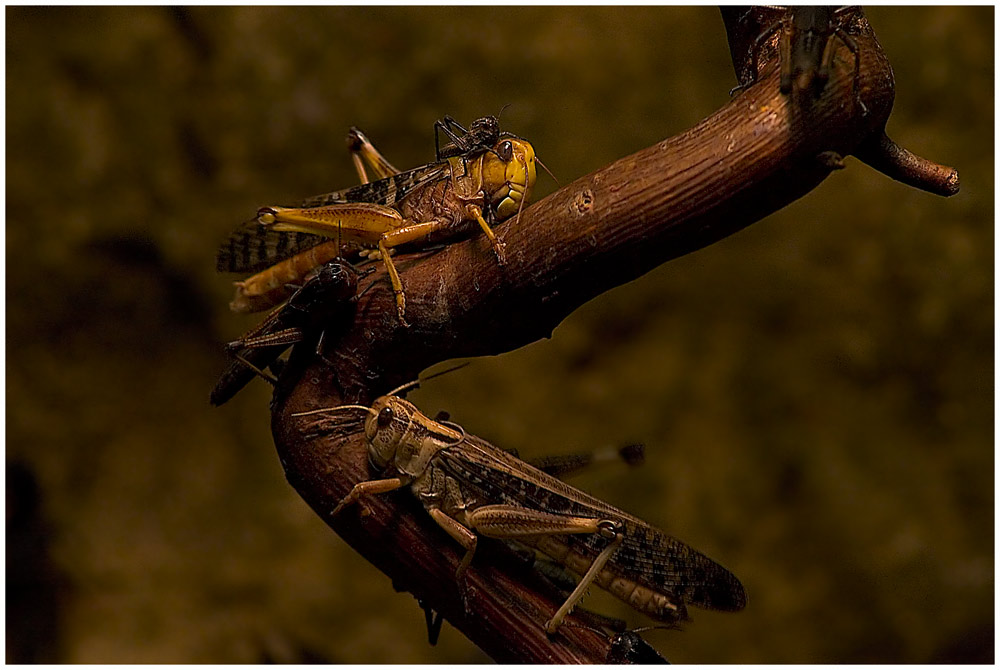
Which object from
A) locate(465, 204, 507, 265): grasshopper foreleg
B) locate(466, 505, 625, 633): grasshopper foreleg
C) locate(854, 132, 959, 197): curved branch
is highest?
locate(465, 204, 507, 265): grasshopper foreleg

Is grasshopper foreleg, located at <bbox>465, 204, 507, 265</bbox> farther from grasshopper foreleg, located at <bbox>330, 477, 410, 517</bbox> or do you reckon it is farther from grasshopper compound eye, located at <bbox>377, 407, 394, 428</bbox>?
grasshopper foreleg, located at <bbox>330, 477, 410, 517</bbox>

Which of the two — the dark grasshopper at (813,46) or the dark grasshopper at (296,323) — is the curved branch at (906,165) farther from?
the dark grasshopper at (296,323)

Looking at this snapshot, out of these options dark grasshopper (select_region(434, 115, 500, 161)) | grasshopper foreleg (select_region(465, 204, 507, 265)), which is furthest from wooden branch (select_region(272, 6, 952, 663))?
dark grasshopper (select_region(434, 115, 500, 161))

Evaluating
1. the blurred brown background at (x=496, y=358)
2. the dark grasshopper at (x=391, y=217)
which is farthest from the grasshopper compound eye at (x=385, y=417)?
the blurred brown background at (x=496, y=358)

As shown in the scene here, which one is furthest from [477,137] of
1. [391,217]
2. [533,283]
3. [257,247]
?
[257,247]

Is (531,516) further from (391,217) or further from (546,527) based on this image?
(391,217)
